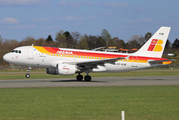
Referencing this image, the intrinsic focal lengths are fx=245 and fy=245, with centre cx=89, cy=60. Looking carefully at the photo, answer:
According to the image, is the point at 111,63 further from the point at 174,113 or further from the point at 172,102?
the point at 174,113

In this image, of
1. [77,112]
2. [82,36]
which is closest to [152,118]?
[77,112]

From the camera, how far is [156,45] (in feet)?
117

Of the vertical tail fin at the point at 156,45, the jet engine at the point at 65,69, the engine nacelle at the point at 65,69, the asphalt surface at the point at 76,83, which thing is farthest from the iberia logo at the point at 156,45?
the engine nacelle at the point at 65,69

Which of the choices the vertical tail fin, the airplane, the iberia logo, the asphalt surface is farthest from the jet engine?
the iberia logo

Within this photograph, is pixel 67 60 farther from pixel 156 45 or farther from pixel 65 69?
pixel 156 45

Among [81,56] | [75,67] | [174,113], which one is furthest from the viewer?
[81,56]

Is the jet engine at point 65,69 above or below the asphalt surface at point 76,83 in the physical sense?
above

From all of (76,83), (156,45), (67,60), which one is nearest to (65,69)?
(76,83)

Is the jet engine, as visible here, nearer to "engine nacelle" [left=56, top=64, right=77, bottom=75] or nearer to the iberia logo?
"engine nacelle" [left=56, top=64, right=77, bottom=75]

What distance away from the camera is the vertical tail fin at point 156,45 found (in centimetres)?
3556

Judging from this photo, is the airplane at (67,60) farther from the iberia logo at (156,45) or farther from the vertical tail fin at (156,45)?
the iberia logo at (156,45)

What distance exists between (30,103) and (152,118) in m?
6.80

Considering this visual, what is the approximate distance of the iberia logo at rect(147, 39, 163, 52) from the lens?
35625 millimetres

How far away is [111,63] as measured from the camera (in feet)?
104
